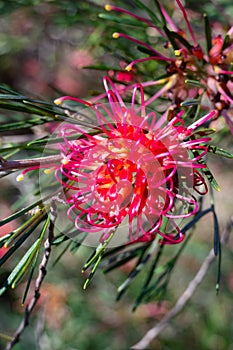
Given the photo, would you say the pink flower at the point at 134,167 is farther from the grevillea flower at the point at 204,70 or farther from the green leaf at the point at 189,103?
the grevillea flower at the point at 204,70

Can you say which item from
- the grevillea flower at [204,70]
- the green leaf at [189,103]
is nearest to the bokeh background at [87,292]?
the grevillea flower at [204,70]

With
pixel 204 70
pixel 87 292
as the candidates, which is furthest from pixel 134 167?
pixel 87 292

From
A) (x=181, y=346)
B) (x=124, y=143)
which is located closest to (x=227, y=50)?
(x=124, y=143)

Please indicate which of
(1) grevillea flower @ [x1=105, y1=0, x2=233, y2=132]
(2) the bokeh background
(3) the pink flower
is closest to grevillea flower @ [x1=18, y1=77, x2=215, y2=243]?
(3) the pink flower

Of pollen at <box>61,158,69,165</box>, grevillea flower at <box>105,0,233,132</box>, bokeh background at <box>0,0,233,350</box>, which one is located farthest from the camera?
bokeh background at <box>0,0,233,350</box>

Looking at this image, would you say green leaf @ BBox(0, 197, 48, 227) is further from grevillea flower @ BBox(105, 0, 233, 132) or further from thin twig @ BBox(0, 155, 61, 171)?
grevillea flower @ BBox(105, 0, 233, 132)

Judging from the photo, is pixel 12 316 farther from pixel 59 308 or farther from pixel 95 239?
pixel 95 239

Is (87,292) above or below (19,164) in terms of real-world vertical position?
below

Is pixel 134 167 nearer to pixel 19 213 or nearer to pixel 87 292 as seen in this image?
pixel 19 213
